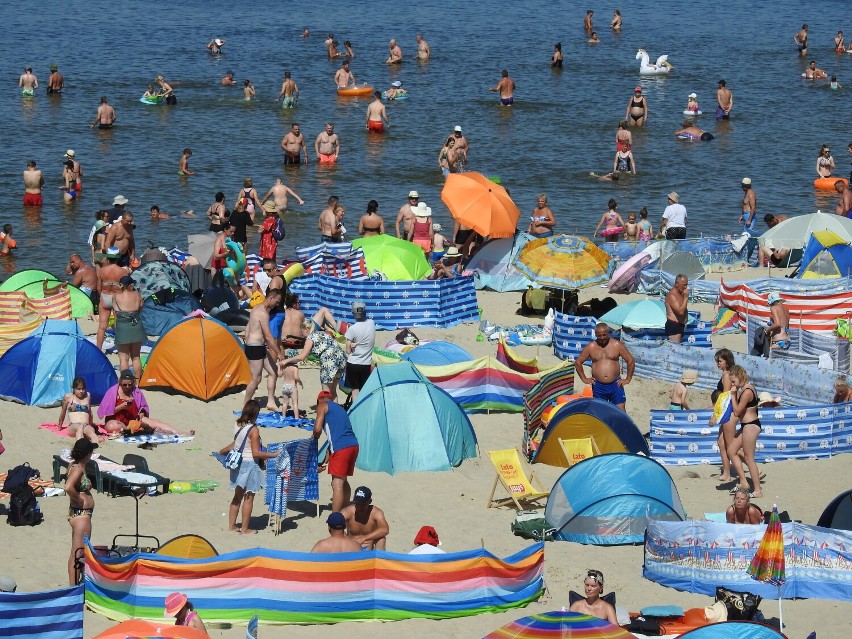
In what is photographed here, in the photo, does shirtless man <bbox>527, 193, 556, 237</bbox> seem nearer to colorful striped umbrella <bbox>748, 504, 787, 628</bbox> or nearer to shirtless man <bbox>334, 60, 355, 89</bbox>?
colorful striped umbrella <bbox>748, 504, 787, 628</bbox>

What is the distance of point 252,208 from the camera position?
23172mm

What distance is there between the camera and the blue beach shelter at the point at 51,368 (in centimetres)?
1577

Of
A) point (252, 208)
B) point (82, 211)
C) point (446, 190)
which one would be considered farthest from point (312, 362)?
point (82, 211)

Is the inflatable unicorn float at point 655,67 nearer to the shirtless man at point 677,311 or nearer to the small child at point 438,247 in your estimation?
the small child at point 438,247

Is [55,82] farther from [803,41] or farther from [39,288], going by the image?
[803,41]

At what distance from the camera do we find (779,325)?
56.0 ft

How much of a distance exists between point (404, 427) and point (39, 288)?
6.37 metres

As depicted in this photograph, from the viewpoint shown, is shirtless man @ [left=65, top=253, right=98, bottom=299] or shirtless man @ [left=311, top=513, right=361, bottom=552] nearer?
shirtless man @ [left=311, top=513, right=361, bottom=552]

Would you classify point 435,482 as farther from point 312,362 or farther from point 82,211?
point 82,211

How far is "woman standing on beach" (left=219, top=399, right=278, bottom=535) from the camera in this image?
1237cm

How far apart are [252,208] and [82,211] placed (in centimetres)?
452

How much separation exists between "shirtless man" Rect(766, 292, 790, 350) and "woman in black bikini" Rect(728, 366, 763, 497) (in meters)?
3.44

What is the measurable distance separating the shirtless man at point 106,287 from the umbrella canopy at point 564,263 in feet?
17.1

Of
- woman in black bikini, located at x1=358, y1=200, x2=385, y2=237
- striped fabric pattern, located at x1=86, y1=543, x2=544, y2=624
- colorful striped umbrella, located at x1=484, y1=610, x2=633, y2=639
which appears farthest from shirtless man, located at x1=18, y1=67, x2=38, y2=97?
colorful striped umbrella, located at x1=484, y1=610, x2=633, y2=639
